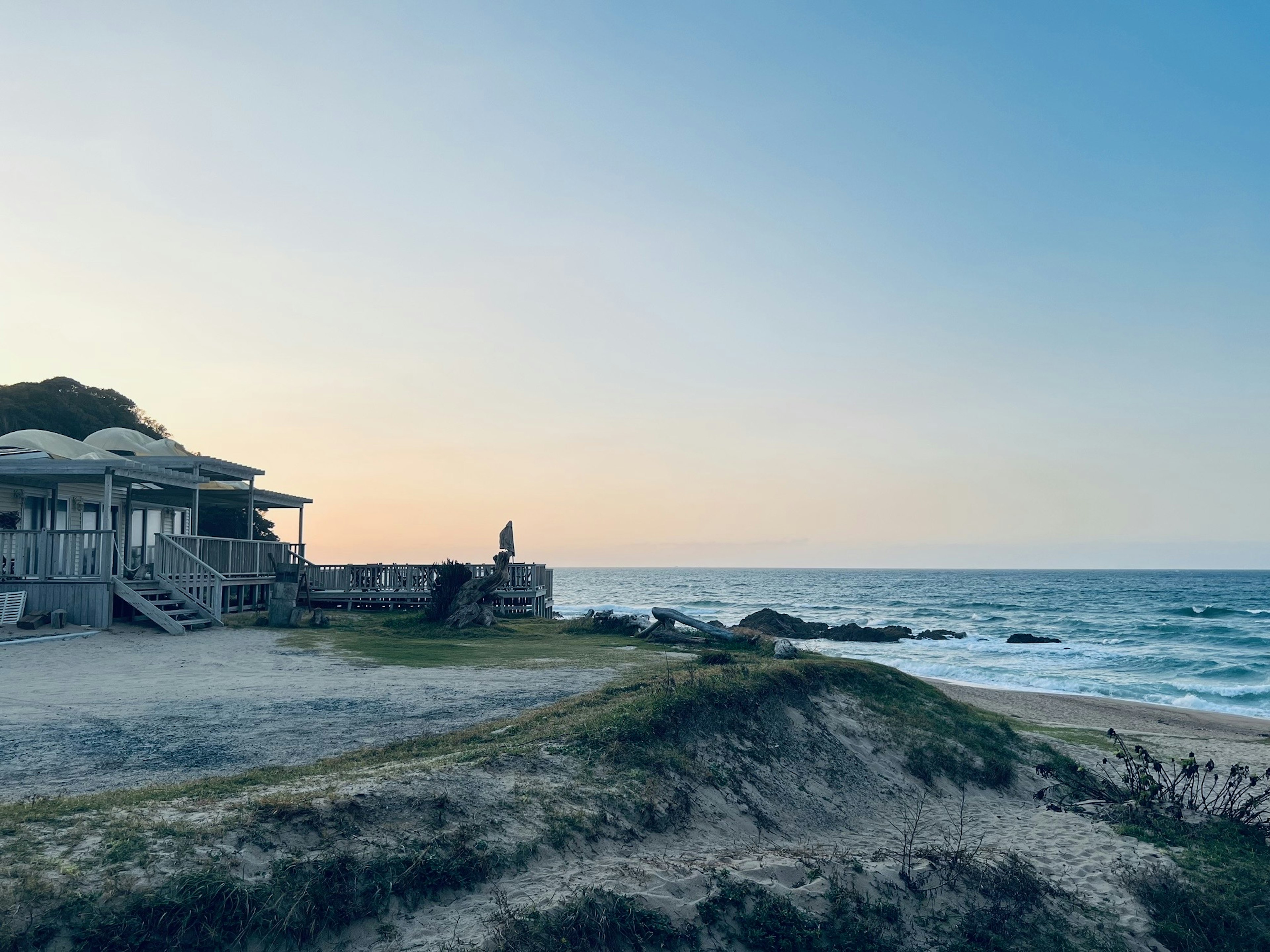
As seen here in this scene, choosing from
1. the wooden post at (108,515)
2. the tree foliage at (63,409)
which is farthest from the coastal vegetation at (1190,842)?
the tree foliage at (63,409)

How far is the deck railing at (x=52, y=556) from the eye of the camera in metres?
19.8

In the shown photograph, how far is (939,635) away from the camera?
4662 centimetres

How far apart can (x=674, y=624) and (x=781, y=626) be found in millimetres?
18454

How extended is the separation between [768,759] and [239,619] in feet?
Result: 57.2

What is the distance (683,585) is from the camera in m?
125

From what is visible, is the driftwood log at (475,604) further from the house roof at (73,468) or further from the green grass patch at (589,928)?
the green grass patch at (589,928)

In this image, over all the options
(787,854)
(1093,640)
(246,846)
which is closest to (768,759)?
→ (787,854)

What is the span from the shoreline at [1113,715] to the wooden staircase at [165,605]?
55.4 ft

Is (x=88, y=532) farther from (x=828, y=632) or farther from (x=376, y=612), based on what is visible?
(x=828, y=632)

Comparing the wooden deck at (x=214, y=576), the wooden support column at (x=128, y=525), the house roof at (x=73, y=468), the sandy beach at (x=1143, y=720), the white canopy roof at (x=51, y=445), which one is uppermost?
the white canopy roof at (x=51, y=445)

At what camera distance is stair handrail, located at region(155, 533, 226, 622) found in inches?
844

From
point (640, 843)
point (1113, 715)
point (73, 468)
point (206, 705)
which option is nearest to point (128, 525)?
point (73, 468)

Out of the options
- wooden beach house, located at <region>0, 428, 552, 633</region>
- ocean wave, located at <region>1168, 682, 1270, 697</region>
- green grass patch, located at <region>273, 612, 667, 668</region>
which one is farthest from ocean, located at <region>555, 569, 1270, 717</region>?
wooden beach house, located at <region>0, 428, 552, 633</region>

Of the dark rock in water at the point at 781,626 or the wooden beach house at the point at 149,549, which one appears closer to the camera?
the wooden beach house at the point at 149,549
